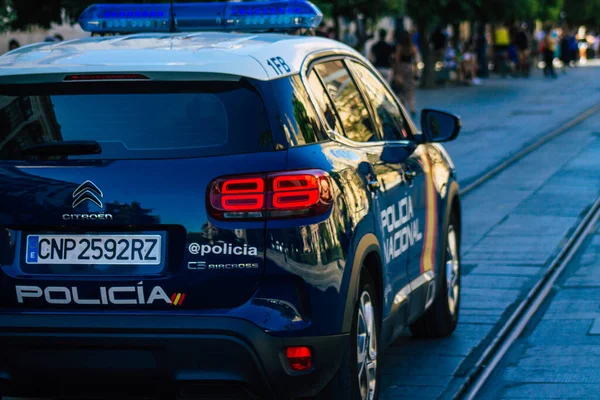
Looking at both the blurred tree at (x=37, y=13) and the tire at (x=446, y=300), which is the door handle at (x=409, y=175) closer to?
the tire at (x=446, y=300)

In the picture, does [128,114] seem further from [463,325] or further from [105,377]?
[463,325]

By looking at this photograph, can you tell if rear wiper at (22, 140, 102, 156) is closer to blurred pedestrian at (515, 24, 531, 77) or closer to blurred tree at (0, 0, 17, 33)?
blurred tree at (0, 0, 17, 33)

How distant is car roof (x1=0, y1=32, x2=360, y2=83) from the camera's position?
15.7 ft

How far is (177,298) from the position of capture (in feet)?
15.1

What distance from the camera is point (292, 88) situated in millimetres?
4922

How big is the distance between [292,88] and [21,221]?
106 cm

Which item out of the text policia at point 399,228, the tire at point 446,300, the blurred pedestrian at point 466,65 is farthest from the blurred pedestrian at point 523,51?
the text policia at point 399,228

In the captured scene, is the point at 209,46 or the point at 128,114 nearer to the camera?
the point at 128,114

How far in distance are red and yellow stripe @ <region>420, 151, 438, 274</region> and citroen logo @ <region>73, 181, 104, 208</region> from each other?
90.4 inches

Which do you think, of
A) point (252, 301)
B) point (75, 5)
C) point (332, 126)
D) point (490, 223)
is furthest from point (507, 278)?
point (75, 5)

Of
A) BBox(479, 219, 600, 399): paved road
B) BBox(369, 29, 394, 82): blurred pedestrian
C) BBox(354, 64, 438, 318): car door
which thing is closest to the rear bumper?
BBox(354, 64, 438, 318): car door

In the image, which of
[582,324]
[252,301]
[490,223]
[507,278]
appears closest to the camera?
[252,301]

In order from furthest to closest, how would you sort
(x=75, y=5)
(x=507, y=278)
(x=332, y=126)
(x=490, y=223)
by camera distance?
(x=75, y=5)
(x=490, y=223)
(x=507, y=278)
(x=332, y=126)

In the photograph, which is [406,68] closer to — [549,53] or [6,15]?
[6,15]
